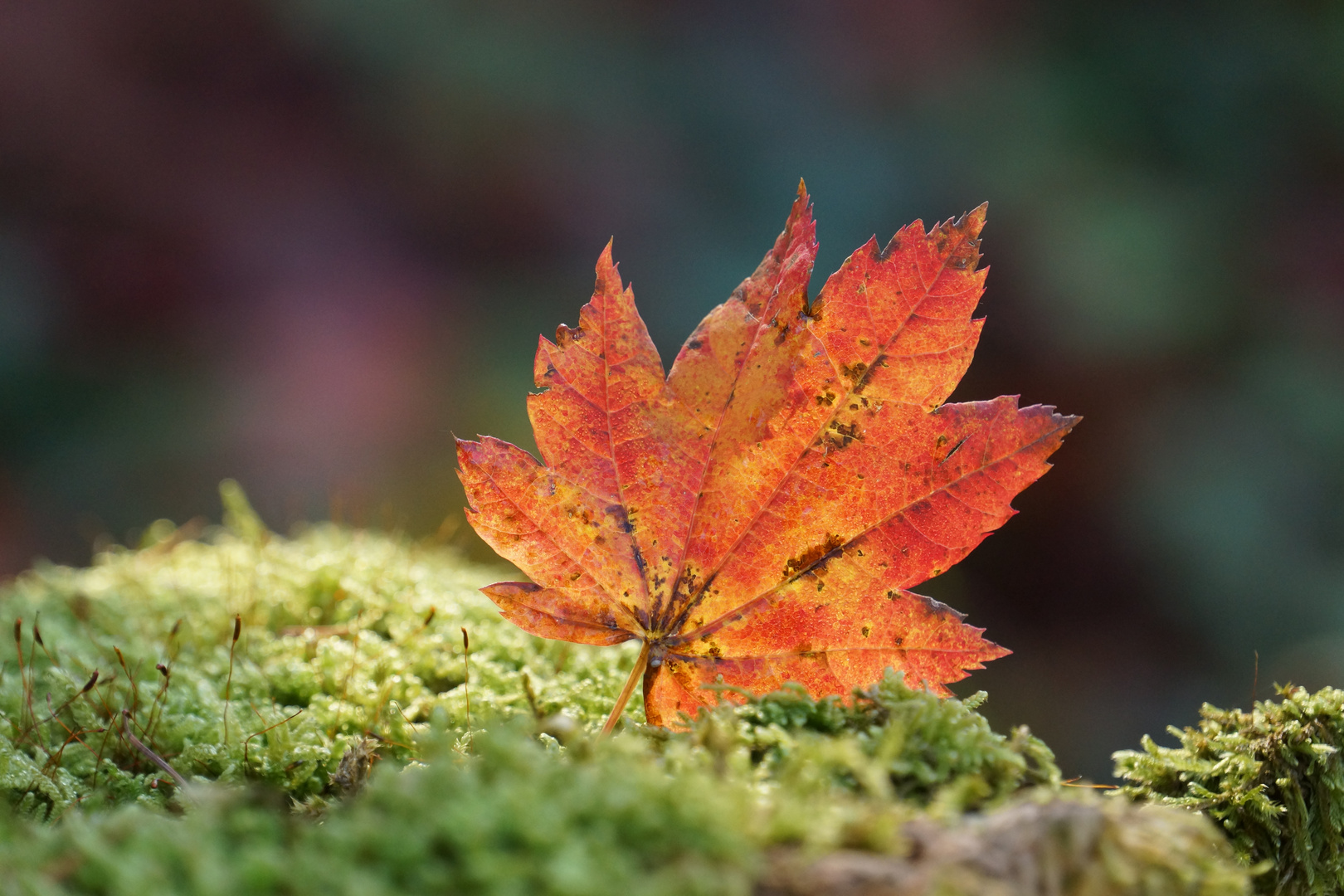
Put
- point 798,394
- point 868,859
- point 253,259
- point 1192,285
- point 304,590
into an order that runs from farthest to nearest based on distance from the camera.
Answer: point 253,259, point 1192,285, point 304,590, point 798,394, point 868,859

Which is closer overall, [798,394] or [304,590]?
[798,394]

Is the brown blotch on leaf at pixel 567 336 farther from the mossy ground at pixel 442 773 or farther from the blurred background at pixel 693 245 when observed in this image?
the blurred background at pixel 693 245

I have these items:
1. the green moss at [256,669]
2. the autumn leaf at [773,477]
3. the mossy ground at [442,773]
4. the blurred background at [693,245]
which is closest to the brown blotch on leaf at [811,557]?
the autumn leaf at [773,477]

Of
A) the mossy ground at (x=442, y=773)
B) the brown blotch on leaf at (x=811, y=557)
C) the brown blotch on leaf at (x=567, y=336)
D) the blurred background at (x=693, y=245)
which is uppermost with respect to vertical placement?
the blurred background at (x=693, y=245)

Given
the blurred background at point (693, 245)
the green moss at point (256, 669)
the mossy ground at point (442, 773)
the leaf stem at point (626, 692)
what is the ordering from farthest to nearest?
the blurred background at point (693, 245) < the green moss at point (256, 669) < the leaf stem at point (626, 692) < the mossy ground at point (442, 773)

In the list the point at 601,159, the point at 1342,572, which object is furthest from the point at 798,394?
the point at 601,159

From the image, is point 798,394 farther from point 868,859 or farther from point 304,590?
point 304,590

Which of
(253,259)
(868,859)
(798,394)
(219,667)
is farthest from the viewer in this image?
(253,259)
